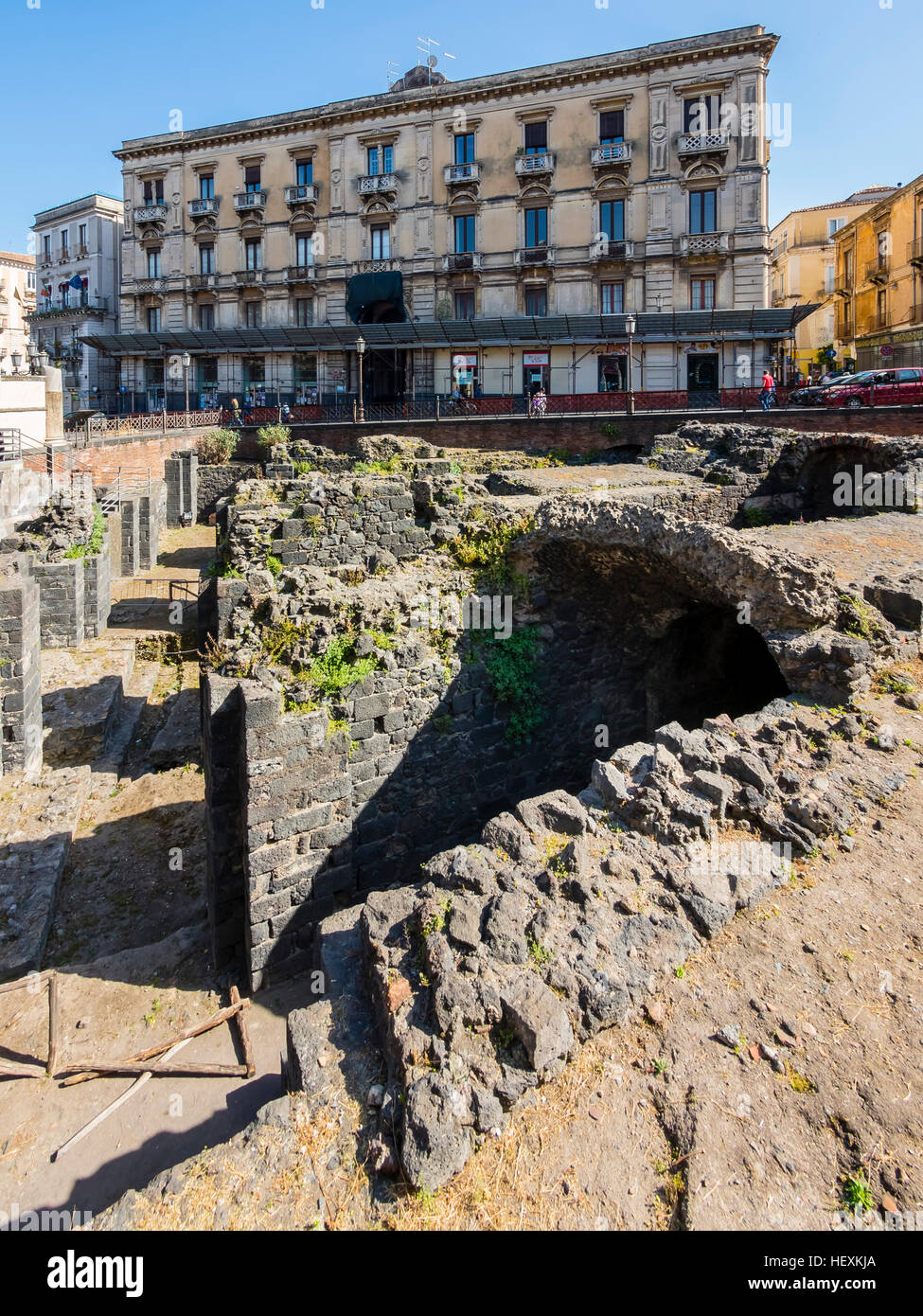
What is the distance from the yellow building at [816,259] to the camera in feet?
140

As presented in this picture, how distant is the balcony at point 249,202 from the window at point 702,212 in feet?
63.0

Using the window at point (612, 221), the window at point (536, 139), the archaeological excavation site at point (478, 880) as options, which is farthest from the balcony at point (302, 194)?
the archaeological excavation site at point (478, 880)

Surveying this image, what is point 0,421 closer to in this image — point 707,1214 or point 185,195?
point 185,195

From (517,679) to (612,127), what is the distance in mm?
32472

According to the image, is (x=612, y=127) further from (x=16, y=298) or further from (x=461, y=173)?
(x=16, y=298)

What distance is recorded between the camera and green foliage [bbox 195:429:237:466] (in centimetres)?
3067

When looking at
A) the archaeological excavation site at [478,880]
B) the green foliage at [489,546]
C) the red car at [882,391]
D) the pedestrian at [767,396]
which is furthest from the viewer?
the pedestrian at [767,396]

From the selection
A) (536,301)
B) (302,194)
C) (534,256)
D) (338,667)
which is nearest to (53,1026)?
(338,667)

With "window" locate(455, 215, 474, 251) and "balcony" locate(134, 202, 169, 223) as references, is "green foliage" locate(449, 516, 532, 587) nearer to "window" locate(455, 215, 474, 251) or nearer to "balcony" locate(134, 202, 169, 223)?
"window" locate(455, 215, 474, 251)

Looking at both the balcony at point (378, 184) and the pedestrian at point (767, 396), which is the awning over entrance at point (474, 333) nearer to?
the balcony at point (378, 184)

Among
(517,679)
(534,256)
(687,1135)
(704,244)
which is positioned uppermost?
(534,256)

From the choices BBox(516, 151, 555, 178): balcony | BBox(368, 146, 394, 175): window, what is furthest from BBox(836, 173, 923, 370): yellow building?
BBox(368, 146, 394, 175): window

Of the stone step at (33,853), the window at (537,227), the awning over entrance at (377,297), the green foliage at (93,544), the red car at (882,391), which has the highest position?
the window at (537,227)

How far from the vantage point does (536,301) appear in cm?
3369
